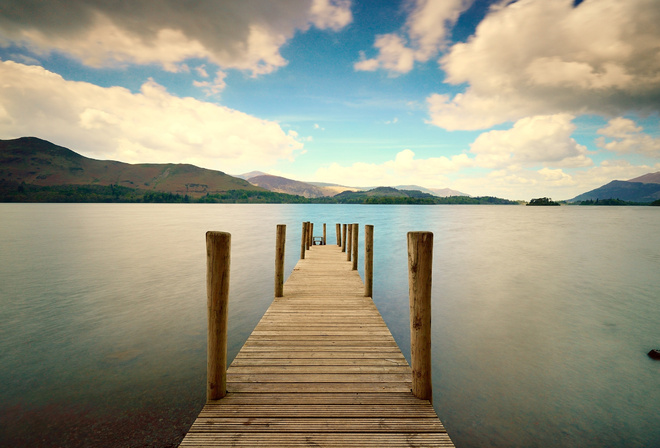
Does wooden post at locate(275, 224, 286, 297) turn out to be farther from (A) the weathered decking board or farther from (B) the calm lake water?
(B) the calm lake water

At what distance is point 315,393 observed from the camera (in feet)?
12.8

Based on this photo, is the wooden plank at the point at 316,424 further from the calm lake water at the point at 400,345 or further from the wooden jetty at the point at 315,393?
the calm lake water at the point at 400,345

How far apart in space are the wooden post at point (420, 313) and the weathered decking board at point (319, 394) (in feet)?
0.75

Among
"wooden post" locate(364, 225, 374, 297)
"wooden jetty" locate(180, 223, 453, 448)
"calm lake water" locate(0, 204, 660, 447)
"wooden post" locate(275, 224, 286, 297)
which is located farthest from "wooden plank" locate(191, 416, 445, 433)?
"wooden post" locate(364, 225, 374, 297)

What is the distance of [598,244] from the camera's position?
1377 inches

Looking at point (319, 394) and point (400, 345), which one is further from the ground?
point (319, 394)

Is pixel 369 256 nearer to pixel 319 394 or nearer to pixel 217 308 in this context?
pixel 319 394

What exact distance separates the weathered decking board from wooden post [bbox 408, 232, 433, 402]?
228 mm

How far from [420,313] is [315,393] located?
1.75 m

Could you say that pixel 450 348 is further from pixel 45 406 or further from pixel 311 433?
pixel 45 406

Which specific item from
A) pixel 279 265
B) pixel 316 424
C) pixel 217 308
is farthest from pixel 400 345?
pixel 217 308

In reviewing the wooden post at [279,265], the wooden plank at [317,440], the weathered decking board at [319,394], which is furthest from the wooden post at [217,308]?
the wooden post at [279,265]

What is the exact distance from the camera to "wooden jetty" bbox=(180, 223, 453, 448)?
3.15m

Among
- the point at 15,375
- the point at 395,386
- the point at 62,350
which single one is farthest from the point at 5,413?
the point at 395,386
